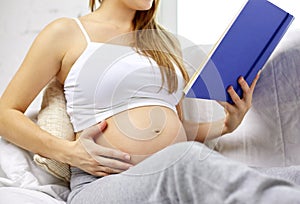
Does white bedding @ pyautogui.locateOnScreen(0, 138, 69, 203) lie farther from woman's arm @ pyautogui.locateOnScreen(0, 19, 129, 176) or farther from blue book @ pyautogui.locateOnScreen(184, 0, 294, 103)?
blue book @ pyautogui.locateOnScreen(184, 0, 294, 103)

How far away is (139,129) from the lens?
1.12 m

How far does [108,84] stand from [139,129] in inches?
5.3

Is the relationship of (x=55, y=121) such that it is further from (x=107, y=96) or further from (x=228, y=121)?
(x=228, y=121)

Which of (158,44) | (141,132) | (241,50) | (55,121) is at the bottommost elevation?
(55,121)

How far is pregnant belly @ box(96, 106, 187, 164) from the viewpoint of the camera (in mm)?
1111

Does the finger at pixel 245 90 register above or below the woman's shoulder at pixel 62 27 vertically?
above

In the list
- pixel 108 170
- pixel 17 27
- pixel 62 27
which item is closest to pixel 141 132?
pixel 108 170

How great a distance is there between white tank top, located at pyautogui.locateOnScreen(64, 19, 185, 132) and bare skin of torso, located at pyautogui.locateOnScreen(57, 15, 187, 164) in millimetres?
20

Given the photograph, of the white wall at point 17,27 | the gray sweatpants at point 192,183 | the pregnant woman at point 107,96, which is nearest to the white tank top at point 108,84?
the pregnant woman at point 107,96

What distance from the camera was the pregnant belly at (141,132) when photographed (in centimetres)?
111

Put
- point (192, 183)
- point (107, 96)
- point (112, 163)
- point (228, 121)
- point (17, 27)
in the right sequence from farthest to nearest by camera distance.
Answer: point (17, 27) → point (228, 121) → point (107, 96) → point (112, 163) → point (192, 183)

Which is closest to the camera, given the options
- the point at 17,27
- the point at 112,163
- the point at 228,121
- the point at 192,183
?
the point at 192,183

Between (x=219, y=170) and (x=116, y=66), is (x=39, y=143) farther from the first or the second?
(x=219, y=170)

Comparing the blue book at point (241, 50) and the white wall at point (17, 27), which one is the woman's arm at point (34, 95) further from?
the white wall at point (17, 27)
